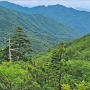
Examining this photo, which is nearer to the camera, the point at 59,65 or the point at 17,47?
the point at 59,65

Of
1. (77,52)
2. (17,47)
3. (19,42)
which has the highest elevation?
(19,42)

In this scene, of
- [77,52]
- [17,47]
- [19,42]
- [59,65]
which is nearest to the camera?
[59,65]

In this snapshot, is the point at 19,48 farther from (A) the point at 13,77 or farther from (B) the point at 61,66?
(B) the point at 61,66

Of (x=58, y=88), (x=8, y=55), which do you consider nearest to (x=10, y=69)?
(x=58, y=88)

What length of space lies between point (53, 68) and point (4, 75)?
6747mm

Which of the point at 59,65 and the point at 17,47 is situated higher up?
the point at 59,65

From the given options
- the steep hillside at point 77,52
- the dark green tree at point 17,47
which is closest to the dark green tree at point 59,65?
the steep hillside at point 77,52

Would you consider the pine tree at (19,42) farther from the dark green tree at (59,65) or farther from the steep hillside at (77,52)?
the dark green tree at (59,65)

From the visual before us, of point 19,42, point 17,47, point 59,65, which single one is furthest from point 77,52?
point 59,65

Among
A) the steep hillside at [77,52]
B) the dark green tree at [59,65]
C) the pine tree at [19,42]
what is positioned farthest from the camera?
the steep hillside at [77,52]

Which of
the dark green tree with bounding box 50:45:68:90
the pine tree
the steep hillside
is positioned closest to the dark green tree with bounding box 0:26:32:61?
the pine tree

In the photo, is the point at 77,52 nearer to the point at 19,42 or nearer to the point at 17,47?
the point at 17,47

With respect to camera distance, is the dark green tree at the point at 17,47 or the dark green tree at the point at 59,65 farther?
the dark green tree at the point at 17,47

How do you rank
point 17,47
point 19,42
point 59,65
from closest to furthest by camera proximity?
point 59,65 < point 19,42 < point 17,47
